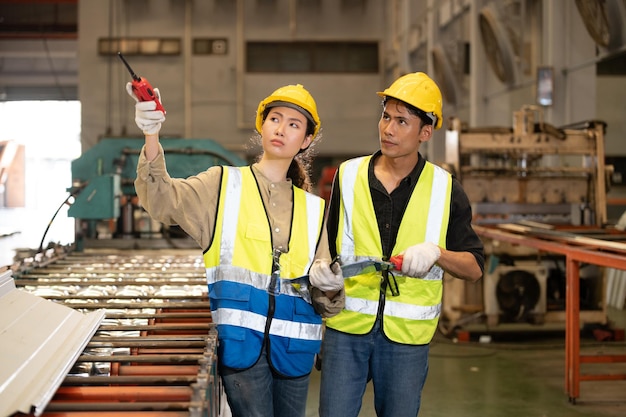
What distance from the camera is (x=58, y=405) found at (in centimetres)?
154

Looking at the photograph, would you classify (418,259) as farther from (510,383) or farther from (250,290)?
(510,383)

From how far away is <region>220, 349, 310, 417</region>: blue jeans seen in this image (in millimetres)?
2090

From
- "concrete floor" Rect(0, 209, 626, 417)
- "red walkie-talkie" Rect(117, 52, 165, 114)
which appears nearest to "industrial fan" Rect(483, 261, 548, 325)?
"concrete floor" Rect(0, 209, 626, 417)

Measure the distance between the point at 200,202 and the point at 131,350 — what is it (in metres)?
0.48

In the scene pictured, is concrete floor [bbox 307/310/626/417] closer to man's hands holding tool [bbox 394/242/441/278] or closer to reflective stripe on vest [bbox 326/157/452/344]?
reflective stripe on vest [bbox 326/157/452/344]

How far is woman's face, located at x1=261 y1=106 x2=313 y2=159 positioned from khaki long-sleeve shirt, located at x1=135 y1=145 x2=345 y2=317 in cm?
10

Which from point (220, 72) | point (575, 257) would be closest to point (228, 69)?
point (220, 72)

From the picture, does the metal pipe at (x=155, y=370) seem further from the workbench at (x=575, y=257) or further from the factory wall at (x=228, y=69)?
the factory wall at (x=228, y=69)

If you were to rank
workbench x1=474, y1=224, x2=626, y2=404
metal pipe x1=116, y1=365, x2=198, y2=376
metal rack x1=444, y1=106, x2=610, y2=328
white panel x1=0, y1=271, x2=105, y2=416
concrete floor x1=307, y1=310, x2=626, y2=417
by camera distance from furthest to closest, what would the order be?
metal rack x1=444, y1=106, x2=610, y2=328, concrete floor x1=307, y1=310, x2=626, y2=417, workbench x1=474, y1=224, x2=626, y2=404, metal pipe x1=116, y1=365, x2=198, y2=376, white panel x1=0, y1=271, x2=105, y2=416

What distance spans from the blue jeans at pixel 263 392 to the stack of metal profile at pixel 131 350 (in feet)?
0.19

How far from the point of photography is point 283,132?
2.23 metres

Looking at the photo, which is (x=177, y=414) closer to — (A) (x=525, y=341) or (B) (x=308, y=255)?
(B) (x=308, y=255)

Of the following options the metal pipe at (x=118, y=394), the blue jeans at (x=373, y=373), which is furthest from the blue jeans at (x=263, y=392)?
the metal pipe at (x=118, y=394)

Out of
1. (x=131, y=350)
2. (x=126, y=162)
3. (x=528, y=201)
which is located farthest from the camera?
(x=528, y=201)
